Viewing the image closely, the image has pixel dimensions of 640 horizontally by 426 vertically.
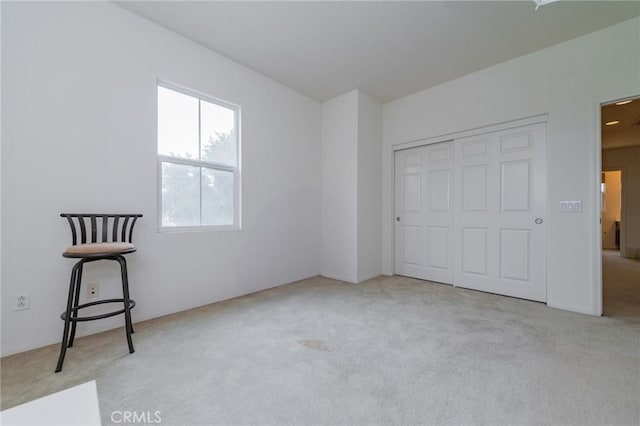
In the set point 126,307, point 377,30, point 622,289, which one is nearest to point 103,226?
point 126,307

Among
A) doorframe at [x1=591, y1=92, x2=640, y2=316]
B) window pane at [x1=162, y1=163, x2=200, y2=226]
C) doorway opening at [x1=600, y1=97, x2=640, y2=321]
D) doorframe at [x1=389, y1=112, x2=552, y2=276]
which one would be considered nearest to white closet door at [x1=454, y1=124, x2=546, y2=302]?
doorframe at [x1=389, y1=112, x2=552, y2=276]

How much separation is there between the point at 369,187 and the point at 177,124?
8.80ft

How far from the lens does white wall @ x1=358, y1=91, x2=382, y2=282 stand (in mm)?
3902

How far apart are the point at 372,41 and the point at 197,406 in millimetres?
3389

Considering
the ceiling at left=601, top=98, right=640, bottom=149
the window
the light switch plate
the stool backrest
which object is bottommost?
the stool backrest

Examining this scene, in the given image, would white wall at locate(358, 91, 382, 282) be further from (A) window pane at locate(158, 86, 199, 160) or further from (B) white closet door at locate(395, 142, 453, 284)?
(A) window pane at locate(158, 86, 199, 160)

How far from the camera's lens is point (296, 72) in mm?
3410

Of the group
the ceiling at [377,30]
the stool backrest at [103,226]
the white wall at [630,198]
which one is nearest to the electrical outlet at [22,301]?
the stool backrest at [103,226]

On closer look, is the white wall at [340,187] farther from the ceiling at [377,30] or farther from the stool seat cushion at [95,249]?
the stool seat cushion at [95,249]

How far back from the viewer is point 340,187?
405 cm

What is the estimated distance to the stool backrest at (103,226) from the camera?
1985mm

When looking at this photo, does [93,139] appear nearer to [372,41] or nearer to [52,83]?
[52,83]

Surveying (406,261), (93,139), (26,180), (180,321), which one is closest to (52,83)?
(93,139)

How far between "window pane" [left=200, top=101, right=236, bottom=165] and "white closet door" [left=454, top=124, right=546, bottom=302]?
3.01 meters
